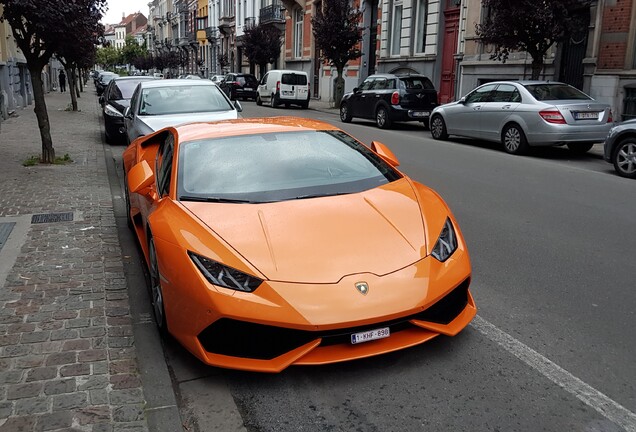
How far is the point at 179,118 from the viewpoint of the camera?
999 cm

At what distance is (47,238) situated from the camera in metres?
6.14

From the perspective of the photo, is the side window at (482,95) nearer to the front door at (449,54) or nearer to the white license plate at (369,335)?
the front door at (449,54)

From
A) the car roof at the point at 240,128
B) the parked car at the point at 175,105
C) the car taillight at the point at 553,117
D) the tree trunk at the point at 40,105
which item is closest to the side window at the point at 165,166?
the car roof at the point at 240,128

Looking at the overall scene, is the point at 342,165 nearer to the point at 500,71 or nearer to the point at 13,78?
the point at 500,71

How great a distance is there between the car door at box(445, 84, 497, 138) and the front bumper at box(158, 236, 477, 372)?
1163 centimetres

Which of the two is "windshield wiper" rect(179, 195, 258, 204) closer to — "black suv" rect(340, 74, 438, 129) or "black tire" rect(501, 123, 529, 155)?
"black tire" rect(501, 123, 529, 155)

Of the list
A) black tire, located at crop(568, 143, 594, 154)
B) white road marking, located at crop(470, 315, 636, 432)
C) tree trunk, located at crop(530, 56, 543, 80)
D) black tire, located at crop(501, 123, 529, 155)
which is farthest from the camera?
tree trunk, located at crop(530, 56, 543, 80)

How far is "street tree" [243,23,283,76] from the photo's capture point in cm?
4150

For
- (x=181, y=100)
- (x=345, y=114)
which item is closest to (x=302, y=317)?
(x=181, y=100)

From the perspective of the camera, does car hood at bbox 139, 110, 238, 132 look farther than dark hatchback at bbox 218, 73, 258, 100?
No

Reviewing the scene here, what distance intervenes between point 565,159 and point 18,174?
10.5 metres

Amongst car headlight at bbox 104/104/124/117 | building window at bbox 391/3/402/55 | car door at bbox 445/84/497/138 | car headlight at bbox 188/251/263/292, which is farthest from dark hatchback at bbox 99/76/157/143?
building window at bbox 391/3/402/55

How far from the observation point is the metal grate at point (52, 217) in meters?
6.87

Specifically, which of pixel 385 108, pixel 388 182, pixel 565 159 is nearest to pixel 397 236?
pixel 388 182
